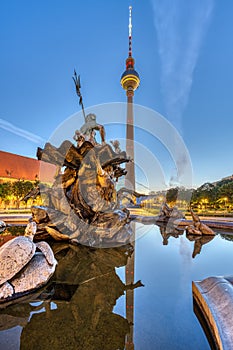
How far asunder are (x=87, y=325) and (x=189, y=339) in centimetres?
138

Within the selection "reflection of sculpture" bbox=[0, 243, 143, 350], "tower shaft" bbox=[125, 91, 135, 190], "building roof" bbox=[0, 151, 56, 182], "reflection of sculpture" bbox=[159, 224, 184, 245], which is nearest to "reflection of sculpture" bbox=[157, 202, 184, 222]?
"reflection of sculpture" bbox=[159, 224, 184, 245]

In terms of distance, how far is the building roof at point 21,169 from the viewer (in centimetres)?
4228

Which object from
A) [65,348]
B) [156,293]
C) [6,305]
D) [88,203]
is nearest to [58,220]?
[88,203]

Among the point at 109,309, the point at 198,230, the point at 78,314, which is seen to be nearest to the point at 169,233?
the point at 198,230

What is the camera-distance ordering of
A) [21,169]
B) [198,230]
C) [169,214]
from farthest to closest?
[21,169] → [169,214] → [198,230]

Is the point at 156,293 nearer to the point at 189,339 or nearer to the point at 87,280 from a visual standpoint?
the point at 189,339

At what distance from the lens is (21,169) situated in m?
45.9

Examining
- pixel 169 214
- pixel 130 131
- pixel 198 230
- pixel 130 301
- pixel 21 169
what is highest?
pixel 130 131

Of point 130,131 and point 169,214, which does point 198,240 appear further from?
point 130,131

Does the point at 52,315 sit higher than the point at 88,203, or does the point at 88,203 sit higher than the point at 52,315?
the point at 88,203

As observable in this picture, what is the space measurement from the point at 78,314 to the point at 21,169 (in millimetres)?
49758

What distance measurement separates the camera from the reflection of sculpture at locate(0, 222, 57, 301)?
122 inches

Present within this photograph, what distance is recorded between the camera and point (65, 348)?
209cm

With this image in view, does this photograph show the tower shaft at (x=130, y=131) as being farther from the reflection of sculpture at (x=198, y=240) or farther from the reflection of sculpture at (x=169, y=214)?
the reflection of sculpture at (x=198, y=240)
